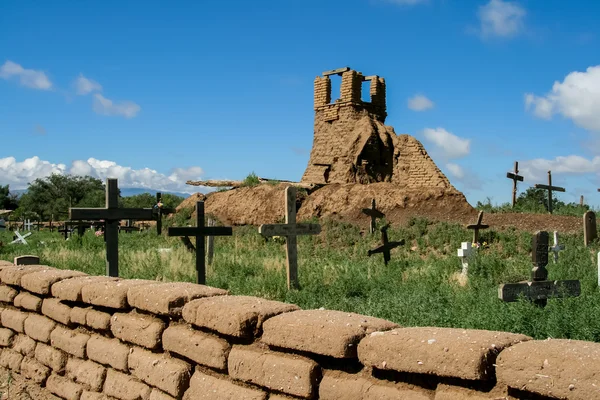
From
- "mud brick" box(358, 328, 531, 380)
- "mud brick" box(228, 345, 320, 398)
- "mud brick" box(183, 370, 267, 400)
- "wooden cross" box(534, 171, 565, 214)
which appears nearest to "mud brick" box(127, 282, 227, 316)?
"mud brick" box(183, 370, 267, 400)

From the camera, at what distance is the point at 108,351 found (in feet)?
15.9

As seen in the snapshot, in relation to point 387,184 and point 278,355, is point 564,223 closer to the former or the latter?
point 387,184

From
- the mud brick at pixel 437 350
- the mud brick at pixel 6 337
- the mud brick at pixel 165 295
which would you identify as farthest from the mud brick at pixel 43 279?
the mud brick at pixel 437 350

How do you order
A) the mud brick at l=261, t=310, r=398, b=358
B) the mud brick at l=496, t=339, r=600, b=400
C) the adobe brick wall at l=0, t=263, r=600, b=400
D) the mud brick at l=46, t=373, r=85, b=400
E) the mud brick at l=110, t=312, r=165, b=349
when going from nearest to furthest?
the mud brick at l=496, t=339, r=600, b=400 → the adobe brick wall at l=0, t=263, r=600, b=400 → the mud brick at l=261, t=310, r=398, b=358 → the mud brick at l=110, t=312, r=165, b=349 → the mud brick at l=46, t=373, r=85, b=400

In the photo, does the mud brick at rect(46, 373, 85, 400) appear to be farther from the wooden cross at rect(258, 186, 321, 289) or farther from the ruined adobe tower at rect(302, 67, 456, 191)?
the ruined adobe tower at rect(302, 67, 456, 191)

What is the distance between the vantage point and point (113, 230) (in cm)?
925

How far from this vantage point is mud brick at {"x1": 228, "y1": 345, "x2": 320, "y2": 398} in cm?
331

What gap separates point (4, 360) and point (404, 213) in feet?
59.5

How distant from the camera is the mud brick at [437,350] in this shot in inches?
105

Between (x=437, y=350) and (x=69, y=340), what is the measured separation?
3.73m

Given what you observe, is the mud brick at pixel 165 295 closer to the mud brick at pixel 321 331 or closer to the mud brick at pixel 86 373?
the mud brick at pixel 86 373

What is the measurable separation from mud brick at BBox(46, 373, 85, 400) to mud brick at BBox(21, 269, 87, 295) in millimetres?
813

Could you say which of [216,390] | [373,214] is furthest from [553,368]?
[373,214]

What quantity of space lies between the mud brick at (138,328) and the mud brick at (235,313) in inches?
15.7
